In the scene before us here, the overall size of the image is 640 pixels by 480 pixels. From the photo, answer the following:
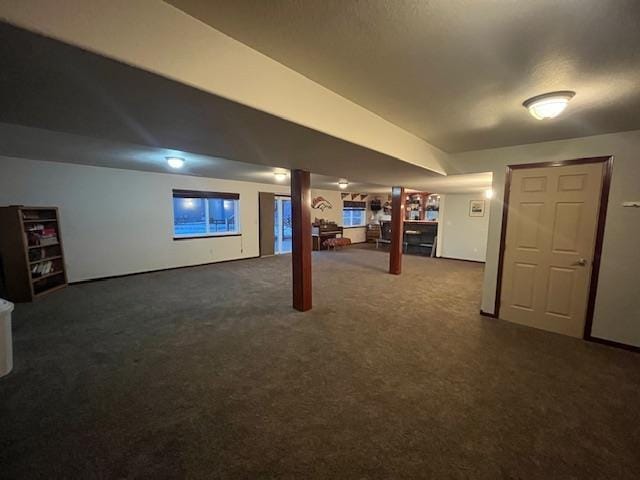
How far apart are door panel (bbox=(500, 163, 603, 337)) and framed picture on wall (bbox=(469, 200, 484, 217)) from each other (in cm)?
436

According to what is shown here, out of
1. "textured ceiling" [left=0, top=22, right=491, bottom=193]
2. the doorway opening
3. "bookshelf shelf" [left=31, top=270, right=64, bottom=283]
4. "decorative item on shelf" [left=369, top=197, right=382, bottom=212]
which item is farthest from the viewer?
"decorative item on shelf" [left=369, top=197, right=382, bottom=212]

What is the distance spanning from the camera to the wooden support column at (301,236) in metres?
3.64

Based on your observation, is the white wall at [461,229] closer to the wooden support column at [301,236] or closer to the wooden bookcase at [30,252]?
the wooden support column at [301,236]

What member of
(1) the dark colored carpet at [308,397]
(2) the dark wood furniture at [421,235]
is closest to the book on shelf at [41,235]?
(1) the dark colored carpet at [308,397]

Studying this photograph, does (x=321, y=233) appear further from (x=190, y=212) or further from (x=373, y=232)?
(x=190, y=212)

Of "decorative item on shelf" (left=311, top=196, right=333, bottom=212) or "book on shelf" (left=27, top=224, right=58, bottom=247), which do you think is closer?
"book on shelf" (left=27, top=224, right=58, bottom=247)

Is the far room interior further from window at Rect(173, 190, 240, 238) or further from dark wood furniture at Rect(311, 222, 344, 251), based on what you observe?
dark wood furniture at Rect(311, 222, 344, 251)

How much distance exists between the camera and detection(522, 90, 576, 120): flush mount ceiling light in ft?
5.93

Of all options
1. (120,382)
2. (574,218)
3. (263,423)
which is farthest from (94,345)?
(574,218)

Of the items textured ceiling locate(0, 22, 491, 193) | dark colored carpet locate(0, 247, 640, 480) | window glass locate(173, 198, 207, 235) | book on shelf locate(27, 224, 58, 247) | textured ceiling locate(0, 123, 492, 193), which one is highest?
textured ceiling locate(0, 123, 492, 193)

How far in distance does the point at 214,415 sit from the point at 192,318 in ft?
6.14

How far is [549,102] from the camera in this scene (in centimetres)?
185

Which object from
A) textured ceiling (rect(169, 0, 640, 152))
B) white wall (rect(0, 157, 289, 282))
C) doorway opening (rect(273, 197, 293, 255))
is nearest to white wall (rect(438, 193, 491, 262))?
doorway opening (rect(273, 197, 293, 255))

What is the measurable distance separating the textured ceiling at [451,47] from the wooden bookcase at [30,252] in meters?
4.87
